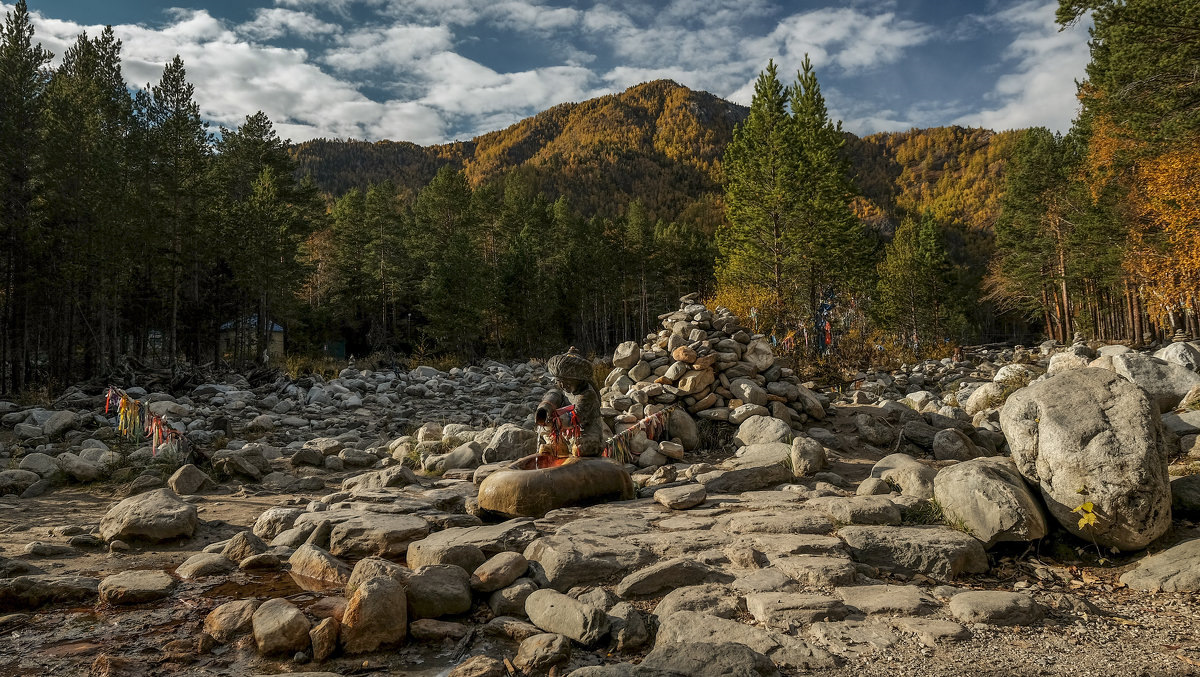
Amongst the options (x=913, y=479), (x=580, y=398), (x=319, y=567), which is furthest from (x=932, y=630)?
(x=580, y=398)

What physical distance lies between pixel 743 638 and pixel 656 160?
129073 millimetres

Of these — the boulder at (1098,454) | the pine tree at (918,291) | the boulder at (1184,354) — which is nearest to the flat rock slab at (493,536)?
the boulder at (1098,454)

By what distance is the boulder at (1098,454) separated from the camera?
4.12 m

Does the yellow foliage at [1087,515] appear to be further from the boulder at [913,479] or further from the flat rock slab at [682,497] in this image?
the flat rock slab at [682,497]

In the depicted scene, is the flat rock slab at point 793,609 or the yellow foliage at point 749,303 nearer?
the flat rock slab at point 793,609

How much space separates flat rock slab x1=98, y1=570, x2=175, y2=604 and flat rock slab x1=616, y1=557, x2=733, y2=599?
3541 mm

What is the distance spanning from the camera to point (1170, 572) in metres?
3.83

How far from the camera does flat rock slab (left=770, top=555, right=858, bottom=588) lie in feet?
13.1

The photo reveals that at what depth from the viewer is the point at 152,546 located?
588 centimetres

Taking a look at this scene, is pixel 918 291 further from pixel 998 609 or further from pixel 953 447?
pixel 998 609

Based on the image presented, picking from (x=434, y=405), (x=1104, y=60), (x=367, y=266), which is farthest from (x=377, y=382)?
(x=1104, y=60)

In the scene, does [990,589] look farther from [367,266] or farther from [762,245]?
[367,266]

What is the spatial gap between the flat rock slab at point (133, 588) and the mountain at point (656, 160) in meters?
84.4

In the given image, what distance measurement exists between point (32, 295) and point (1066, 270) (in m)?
46.2
